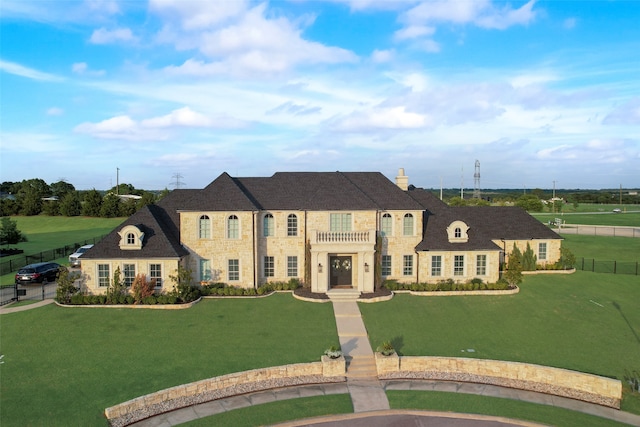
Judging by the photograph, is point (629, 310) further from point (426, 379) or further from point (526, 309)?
point (426, 379)

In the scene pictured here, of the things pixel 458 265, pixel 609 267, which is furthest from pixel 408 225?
pixel 609 267

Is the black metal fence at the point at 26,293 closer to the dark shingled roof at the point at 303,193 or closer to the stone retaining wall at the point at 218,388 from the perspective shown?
the dark shingled roof at the point at 303,193

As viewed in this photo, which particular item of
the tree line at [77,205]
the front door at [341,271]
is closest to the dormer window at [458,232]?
the front door at [341,271]

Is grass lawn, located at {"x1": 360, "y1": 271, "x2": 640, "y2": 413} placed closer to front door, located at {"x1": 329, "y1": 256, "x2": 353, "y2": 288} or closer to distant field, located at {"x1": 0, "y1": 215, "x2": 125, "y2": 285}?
front door, located at {"x1": 329, "y1": 256, "x2": 353, "y2": 288}

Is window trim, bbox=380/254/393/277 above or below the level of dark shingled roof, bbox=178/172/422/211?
below

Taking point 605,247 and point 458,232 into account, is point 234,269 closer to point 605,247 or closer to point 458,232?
point 458,232

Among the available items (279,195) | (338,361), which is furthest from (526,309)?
(279,195)

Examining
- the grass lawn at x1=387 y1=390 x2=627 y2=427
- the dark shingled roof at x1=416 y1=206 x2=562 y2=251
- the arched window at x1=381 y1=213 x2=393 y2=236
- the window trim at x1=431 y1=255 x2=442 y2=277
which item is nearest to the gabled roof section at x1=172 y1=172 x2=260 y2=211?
the arched window at x1=381 y1=213 x2=393 y2=236
